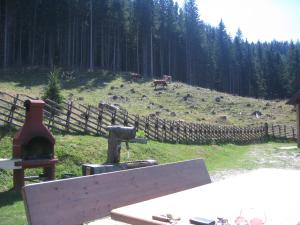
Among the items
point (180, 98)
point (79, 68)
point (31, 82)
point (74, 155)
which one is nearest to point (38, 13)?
point (79, 68)

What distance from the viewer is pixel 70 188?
13.9ft

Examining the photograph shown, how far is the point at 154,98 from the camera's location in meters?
44.6

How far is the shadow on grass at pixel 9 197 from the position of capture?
8266mm

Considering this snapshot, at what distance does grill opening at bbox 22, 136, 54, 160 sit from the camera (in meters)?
9.52

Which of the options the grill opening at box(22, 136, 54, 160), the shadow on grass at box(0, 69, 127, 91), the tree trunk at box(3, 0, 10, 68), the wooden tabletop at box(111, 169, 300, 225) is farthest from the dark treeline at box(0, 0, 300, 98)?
the wooden tabletop at box(111, 169, 300, 225)

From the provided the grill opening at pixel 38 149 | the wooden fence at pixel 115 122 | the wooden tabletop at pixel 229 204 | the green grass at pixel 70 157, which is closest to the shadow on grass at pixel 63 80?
the wooden fence at pixel 115 122

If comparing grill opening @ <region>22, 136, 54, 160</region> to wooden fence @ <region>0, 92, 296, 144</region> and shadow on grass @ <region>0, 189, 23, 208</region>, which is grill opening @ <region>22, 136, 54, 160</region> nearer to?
shadow on grass @ <region>0, 189, 23, 208</region>

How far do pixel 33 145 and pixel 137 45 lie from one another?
203 feet

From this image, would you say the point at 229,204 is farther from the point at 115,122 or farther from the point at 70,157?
the point at 115,122

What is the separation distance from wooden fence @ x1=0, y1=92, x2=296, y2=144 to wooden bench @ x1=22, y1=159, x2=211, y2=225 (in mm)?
9097

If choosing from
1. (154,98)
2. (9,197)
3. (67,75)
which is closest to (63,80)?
(67,75)

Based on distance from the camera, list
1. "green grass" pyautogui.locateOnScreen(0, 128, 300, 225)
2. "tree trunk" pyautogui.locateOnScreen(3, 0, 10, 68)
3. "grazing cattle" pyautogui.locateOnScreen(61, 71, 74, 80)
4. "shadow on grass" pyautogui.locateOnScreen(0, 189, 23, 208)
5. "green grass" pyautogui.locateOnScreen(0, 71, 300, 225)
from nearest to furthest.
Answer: "green grass" pyautogui.locateOnScreen(0, 128, 300, 225) → "shadow on grass" pyautogui.locateOnScreen(0, 189, 23, 208) → "green grass" pyautogui.locateOnScreen(0, 71, 300, 225) → "grazing cattle" pyautogui.locateOnScreen(61, 71, 74, 80) → "tree trunk" pyautogui.locateOnScreen(3, 0, 10, 68)

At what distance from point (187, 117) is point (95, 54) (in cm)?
3384

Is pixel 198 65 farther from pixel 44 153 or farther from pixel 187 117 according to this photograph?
pixel 44 153
